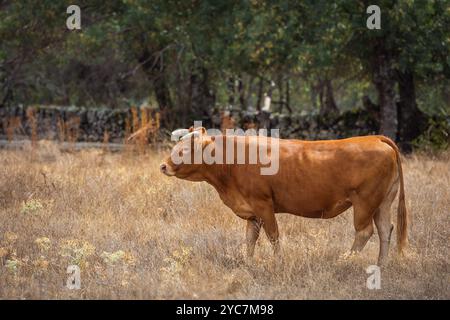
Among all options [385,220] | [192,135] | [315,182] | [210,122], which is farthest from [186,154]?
[210,122]

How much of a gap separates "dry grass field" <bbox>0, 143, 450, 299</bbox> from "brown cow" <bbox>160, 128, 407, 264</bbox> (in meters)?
0.33

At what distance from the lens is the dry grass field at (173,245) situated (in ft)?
20.2

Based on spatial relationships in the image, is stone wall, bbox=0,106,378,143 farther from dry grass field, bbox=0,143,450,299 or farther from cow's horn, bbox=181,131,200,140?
cow's horn, bbox=181,131,200,140

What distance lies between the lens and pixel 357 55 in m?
15.6

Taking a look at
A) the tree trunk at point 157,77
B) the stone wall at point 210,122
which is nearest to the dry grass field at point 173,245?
the stone wall at point 210,122

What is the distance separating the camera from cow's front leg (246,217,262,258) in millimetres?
7168

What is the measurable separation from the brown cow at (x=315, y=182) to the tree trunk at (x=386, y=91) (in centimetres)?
850

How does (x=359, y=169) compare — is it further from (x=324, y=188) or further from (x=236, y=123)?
(x=236, y=123)

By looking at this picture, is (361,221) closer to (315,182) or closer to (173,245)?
(315,182)

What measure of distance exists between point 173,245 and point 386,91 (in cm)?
923

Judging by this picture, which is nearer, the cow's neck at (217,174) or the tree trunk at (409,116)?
the cow's neck at (217,174)

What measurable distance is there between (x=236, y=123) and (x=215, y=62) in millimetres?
2393

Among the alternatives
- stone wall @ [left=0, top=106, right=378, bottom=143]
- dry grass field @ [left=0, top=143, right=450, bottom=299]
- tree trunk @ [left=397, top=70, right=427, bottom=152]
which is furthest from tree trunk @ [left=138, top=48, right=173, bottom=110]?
dry grass field @ [left=0, top=143, right=450, bottom=299]

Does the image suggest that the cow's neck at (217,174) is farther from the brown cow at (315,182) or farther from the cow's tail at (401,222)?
the cow's tail at (401,222)
